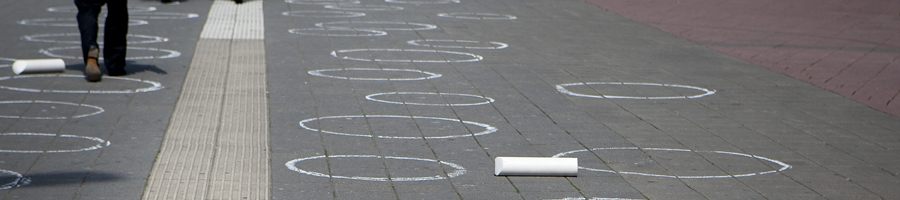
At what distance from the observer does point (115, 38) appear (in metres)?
7.42

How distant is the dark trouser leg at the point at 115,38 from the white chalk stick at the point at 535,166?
13.0 ft

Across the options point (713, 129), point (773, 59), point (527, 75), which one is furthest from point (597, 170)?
point (773, 59)

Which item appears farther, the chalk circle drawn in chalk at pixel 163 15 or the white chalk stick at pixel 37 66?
→ the chalk circle drawn in chalk at pixel 163 15

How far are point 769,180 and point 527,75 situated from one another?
3695 millimetres

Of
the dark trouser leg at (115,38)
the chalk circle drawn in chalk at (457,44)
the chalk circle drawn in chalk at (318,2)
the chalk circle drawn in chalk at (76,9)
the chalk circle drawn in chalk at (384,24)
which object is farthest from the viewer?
the chalk circle drawn in chalk at (318,2)

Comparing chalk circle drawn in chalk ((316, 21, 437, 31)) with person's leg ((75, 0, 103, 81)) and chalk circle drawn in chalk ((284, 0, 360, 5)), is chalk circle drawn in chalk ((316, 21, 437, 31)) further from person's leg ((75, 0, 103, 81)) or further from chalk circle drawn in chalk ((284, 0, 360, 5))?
person's leg ((75, 0, 103, 81))

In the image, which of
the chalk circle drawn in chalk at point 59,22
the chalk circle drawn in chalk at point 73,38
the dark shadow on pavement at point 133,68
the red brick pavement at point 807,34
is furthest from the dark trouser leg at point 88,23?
the red brick pavement at point 807,34

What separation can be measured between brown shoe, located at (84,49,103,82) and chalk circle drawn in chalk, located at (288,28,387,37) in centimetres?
413

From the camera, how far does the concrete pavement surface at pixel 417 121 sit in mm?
4453

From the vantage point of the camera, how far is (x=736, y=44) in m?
11.4

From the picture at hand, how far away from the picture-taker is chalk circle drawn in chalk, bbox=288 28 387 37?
1123 cm

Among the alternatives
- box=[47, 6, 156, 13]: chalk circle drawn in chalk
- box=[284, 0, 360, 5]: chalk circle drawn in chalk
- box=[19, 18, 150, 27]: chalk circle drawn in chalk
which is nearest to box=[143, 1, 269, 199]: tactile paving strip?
box=[19, 18, 150, 27]: chalk circle drawn in chalk

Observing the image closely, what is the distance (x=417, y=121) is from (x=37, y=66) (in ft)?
10.5

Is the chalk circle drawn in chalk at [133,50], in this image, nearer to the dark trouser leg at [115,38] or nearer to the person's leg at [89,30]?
the dark trouser leg at [115,38]
